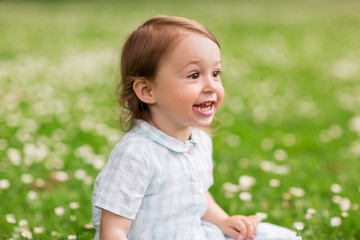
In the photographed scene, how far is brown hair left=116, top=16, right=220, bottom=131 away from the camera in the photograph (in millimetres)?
1884

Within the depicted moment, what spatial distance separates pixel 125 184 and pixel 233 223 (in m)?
0.71

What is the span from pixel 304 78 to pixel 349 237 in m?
5.25

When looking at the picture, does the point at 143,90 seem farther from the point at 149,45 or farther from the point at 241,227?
the point at 241,227

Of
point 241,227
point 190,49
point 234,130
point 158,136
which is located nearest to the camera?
point 190,49

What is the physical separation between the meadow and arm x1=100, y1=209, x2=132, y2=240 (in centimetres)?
53

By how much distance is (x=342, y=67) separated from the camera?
837 centimetres

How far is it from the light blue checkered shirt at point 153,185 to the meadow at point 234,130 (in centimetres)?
34

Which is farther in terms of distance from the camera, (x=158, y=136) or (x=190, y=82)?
(x=158, y=136)

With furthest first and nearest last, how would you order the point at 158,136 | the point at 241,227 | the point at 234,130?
the point at 234,130, the point at 241,227, the point at 158,136

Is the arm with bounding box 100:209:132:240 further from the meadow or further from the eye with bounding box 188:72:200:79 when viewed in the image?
the eye with bounding box 188:72:200:79

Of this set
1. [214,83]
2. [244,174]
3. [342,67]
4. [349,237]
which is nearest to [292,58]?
[342,67]

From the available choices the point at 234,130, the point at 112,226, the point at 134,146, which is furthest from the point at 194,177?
the point at 234,130

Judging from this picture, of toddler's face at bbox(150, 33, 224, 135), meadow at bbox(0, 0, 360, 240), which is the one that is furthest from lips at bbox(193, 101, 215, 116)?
meadow at bbox(0, 0, 360, 240)

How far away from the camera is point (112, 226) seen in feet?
6.20
